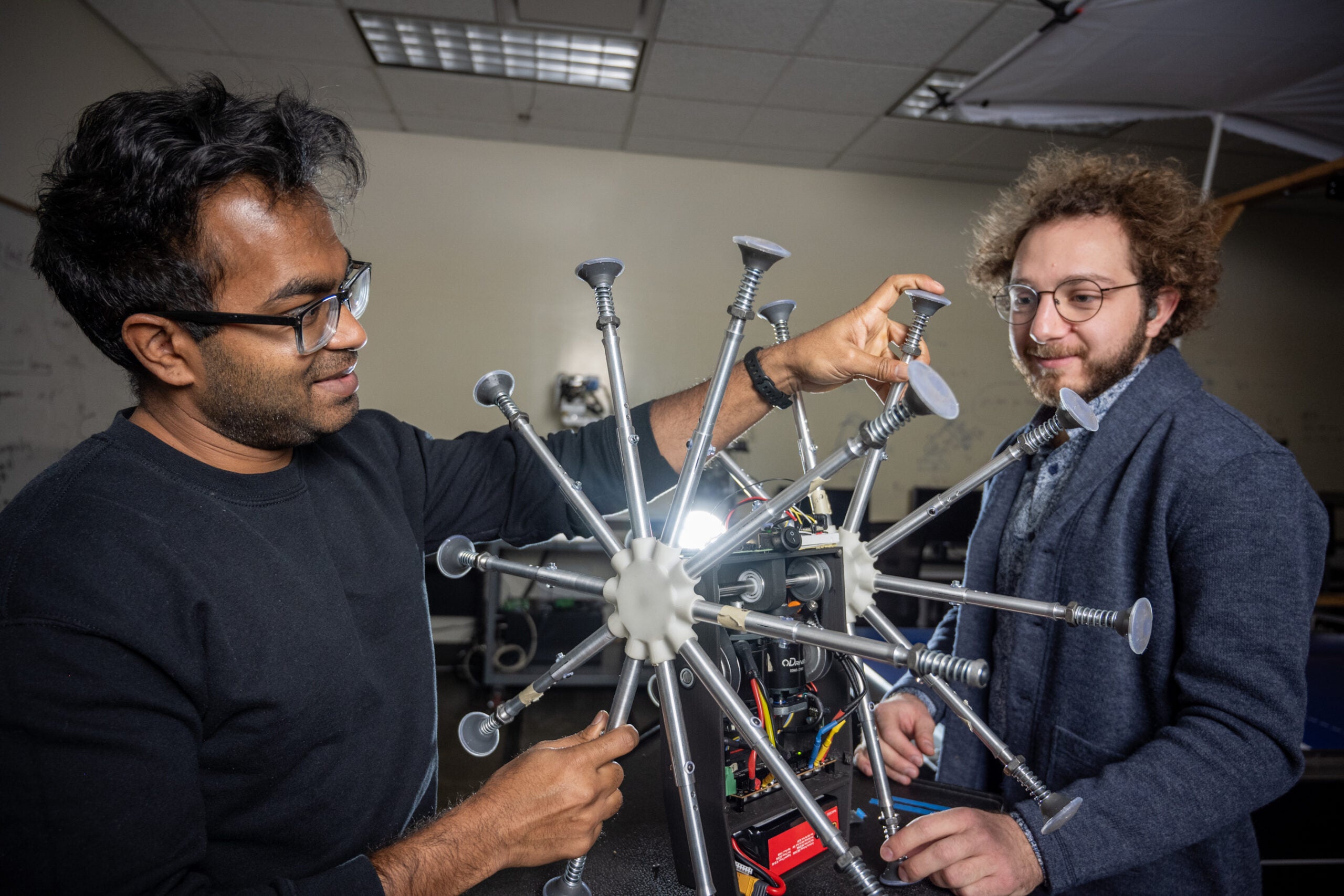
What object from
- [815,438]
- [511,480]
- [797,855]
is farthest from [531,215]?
[797,855]

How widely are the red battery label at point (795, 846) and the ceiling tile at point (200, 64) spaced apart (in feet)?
16.1

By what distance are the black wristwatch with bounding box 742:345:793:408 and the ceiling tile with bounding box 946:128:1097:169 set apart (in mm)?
4654

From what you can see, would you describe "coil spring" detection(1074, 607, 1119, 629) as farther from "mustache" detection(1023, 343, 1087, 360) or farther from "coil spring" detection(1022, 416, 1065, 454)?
"mustache" detection(1023, 343, 1087, 360)

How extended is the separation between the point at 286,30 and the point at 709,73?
2.29 metres

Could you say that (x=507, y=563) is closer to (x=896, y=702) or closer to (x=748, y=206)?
(x=896, y=702)

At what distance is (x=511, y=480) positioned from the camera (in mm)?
Answer: 1584

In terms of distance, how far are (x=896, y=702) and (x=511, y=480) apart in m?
0.91

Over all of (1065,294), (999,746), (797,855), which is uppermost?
(1065,294)

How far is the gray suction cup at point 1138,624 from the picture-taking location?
82cm

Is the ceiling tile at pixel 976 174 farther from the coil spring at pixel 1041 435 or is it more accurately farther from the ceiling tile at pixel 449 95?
the coil spring at pixel 1041 435

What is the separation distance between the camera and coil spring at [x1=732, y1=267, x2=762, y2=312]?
93cm

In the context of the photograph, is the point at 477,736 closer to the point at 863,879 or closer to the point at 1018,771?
the point at 863,879

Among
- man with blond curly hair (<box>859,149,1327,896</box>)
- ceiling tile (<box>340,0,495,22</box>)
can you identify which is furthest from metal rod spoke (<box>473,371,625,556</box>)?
ceiling tile (<box>340,0,495,22</box>)

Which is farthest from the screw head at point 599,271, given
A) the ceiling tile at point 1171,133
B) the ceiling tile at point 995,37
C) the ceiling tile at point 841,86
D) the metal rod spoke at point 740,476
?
the ceiling tile at point 1171,133
